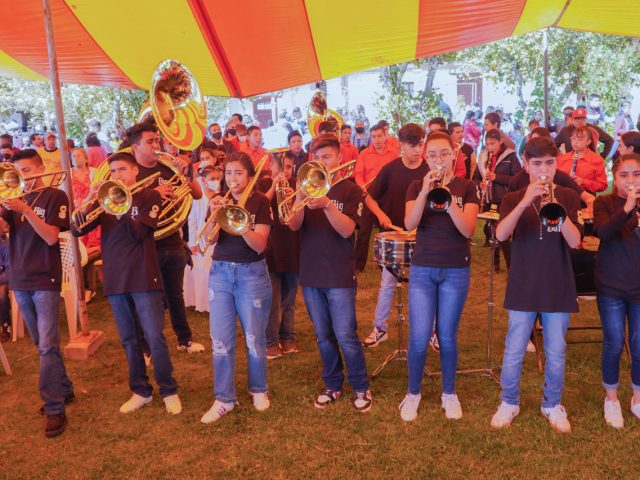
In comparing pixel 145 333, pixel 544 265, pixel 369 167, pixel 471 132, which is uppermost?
pixel 471 132

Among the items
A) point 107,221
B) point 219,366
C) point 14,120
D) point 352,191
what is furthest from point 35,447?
point 14,120

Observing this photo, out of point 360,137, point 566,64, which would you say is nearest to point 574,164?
point 360,137

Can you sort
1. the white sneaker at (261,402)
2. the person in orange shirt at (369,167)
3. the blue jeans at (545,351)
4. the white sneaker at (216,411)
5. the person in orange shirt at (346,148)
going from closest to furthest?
the blue jeans at (545,351)
the white sneaker at (216,411)
the white sneaker at (261,402)
the person in orange shirt at (369,167)
the person in orange shirt at (346,148)

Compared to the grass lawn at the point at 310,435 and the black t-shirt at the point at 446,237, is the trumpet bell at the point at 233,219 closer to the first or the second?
the black t-shirt at the point at 446,237

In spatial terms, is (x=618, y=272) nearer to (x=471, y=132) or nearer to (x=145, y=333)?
(x=145, y=333)

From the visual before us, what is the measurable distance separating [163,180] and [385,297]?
223 centimetres

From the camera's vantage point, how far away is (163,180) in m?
4.96

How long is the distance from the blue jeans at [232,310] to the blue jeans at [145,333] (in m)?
0.40

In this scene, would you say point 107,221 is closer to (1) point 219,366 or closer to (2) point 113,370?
(1) point 219,366

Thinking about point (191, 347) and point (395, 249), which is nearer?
point (395, 249)

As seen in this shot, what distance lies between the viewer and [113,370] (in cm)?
526

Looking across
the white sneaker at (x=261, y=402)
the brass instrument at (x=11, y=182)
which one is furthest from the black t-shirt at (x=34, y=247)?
the white sneaker at (x=261, y=402)

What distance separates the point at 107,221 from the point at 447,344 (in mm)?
2520

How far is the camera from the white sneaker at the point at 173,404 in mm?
4328
